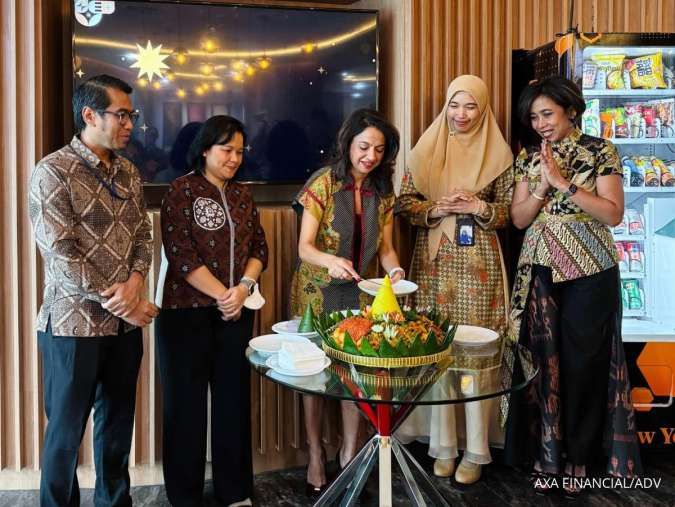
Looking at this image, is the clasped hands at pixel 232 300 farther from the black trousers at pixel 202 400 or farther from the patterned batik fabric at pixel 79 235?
the patterned batik fabric at pixel 79 235

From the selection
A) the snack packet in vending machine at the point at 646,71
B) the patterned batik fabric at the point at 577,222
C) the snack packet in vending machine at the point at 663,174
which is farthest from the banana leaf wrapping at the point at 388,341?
the snack packet in vending machine at the point at 646,71

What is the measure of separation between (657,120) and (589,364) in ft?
4.05

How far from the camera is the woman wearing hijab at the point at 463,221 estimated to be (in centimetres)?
320

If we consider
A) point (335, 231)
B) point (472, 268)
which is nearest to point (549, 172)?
point (472, 268)

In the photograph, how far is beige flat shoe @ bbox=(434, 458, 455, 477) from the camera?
10.8 ft

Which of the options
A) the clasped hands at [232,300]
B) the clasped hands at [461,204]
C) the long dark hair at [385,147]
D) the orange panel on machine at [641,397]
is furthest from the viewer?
the orange panel on machine at [641,397]

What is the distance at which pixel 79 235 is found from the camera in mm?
2406

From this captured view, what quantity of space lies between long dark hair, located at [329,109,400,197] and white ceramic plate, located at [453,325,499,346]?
2.48 feet

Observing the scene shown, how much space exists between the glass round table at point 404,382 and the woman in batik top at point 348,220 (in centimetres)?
64

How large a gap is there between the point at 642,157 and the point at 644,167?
69mm

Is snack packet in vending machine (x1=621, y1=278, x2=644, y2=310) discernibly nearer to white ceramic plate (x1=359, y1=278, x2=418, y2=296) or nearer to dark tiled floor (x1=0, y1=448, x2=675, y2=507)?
dark tiled floor (x1=0, y1=448, x2=675, y2=507)

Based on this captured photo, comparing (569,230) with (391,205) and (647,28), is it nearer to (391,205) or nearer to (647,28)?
(391,205)

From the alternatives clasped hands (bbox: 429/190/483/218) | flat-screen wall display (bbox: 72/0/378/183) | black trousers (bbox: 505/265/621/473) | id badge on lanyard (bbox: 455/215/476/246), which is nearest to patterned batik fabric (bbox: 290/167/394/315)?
clasped hands (bbox: 429/190/483/218)

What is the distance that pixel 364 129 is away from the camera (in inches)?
113
